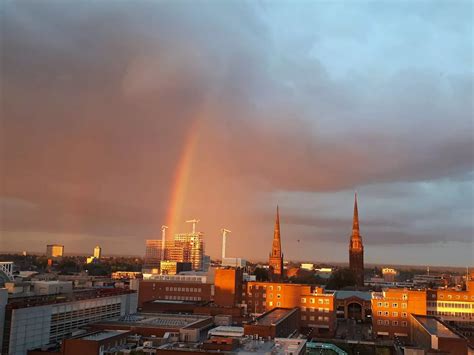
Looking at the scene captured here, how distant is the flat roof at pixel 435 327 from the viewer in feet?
167

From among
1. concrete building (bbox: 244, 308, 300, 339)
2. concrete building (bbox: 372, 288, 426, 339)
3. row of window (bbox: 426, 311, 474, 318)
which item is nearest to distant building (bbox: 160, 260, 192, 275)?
concrete building (bbox: 372, 288, 426, 339)

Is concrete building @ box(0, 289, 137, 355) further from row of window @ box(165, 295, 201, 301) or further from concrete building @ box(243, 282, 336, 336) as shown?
concrete building @ box(243, 282, 336, 336)

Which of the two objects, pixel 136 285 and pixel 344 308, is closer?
pixel 136 285

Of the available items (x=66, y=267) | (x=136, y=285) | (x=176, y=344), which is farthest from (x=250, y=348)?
(x=66, y=267)

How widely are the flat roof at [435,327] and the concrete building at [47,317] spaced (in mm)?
38262

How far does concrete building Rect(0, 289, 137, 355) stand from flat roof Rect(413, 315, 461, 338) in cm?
3826

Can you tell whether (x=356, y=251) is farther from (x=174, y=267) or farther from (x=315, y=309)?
(x=315, y=309)

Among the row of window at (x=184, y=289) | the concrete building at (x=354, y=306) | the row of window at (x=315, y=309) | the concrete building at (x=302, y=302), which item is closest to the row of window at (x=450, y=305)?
the concrete building at (x=354, y=306)

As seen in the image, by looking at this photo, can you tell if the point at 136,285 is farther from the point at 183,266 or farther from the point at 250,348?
the point at 250,348

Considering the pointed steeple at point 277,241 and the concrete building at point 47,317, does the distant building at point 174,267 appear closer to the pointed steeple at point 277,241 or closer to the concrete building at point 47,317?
the pointed steeple at point 277,241

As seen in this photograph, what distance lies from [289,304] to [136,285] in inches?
1155

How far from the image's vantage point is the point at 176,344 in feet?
135

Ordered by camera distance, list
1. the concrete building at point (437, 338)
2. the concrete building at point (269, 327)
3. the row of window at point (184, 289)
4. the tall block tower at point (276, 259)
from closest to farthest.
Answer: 1. the concrete building at point (437, 338)
2. the concrete building at point (269, 327)
3. the row of window at point (184, 289)
4. the tall block tower at point (276, 259)

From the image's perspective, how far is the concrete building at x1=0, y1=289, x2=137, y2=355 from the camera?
133 ft
